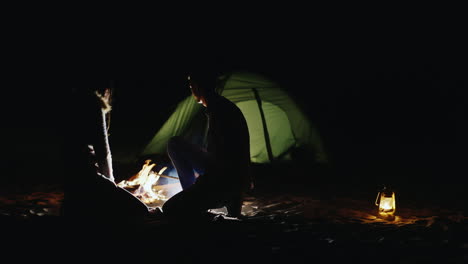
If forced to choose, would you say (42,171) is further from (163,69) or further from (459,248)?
(163,69)

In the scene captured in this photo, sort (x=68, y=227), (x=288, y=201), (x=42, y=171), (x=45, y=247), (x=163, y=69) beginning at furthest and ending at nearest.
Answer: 1. (x=163, y=69)
2. (x=42, y=171)
3. (x=288, y=201)
4. (x=68, y=227)
5. (x=45, y=247)

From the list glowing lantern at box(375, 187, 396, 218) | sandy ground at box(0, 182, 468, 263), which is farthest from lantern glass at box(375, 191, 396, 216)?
sandy ground at box(0, 182, 468, 263)

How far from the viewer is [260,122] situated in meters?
7.12

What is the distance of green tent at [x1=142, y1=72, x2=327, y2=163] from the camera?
21.4 ft

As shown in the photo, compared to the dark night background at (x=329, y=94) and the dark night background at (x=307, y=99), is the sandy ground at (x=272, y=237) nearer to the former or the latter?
the dark night background at (x=307, y=99)

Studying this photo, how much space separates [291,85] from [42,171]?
4.28m


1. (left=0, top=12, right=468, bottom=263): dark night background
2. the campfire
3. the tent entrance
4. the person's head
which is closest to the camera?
(left=0, top=12, right=468, bottom=263): dark night background

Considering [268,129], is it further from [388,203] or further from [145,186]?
[388,203]

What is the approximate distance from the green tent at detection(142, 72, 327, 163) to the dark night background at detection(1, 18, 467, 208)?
0.20m

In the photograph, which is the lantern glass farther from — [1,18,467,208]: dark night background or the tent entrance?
the tent entrance

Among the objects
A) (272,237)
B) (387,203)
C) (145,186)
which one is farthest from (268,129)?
(272,237)

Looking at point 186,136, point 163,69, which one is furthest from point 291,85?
point 163,69

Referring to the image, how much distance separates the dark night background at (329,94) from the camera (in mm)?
6516

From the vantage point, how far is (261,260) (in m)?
3.03
